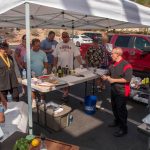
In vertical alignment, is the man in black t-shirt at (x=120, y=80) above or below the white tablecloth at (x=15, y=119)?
above

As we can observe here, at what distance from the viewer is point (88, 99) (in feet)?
21.8

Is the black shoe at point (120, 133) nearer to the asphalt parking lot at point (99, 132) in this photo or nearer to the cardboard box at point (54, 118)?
the asphalt parking lot at point (99, 132)

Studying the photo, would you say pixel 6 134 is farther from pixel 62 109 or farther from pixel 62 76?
pixel 62 76

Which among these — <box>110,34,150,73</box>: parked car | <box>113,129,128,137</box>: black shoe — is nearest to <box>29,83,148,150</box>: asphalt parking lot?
<box>113,129,128,137</box>: black shoe

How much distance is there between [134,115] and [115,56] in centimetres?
242

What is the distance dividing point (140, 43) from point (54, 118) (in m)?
6.58

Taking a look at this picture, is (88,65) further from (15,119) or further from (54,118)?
(15,119)

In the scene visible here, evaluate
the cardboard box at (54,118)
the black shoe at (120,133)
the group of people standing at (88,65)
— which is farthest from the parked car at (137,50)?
the cardboard box at (54,118)

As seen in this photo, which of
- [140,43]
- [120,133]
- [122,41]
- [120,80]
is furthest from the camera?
[122,41]

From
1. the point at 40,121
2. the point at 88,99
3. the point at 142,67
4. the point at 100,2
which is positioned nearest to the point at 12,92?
the point at 40,121

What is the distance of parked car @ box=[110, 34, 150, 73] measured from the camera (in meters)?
10.4

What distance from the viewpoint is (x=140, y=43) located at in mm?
10883

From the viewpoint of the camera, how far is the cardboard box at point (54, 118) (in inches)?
223

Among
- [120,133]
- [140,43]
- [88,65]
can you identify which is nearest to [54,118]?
[120,133]
